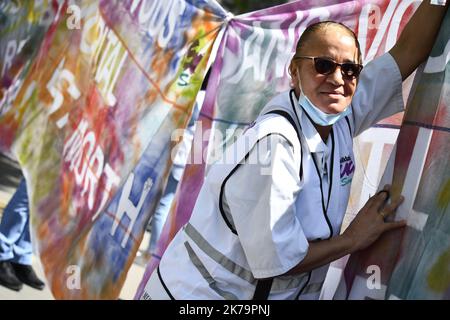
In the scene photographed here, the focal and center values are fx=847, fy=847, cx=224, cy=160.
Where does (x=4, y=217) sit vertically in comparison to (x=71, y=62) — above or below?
below

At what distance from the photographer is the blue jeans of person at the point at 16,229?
17.7 ft

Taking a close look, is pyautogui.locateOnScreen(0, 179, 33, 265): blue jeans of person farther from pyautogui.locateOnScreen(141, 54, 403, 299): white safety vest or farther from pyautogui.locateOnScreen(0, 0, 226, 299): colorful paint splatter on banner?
pyautogui.locateOnScreen(141, 54, 403, 299): white safety vest

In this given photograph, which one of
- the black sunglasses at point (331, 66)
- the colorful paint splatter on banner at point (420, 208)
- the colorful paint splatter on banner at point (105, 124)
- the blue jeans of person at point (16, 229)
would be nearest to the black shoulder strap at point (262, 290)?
the colorful paint splatter on banner at point (420, 208)

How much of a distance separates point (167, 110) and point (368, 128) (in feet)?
4.26

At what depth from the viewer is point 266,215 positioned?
233 centimetres

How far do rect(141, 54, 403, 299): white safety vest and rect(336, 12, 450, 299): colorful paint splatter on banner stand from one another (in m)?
0.16

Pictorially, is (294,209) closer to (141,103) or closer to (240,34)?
(240,34)

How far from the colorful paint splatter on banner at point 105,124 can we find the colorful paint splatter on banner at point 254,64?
0.59 ft

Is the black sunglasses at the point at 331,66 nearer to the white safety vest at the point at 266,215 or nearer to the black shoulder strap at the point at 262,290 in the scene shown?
the white safety vest at the point at 266,215

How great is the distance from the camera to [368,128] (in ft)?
9.77

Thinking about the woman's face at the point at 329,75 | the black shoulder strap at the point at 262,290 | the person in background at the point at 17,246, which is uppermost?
the woman's face at the point at 329,75

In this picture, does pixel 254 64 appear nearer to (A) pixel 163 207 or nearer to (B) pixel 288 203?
(A) pixel 163 207
